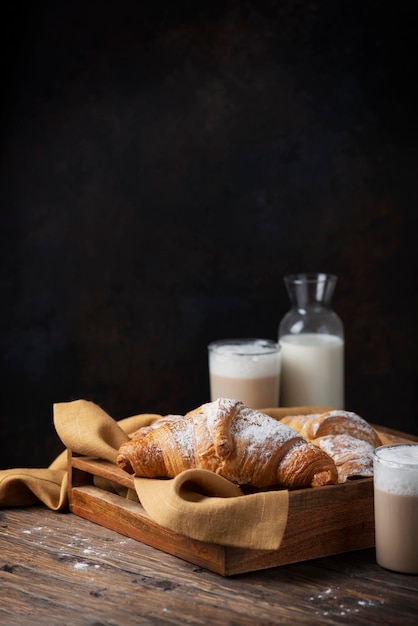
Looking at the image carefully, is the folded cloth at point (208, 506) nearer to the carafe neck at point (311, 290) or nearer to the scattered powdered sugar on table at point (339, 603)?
the scattered powdered sugar on table at point (339, 603)

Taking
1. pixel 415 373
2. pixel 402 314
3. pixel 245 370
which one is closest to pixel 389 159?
pixel 402 314

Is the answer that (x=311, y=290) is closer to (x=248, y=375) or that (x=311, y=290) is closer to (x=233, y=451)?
(x=248, y=375)

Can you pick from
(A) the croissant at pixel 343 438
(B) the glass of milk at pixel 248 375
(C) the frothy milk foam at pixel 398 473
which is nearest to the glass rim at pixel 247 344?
(B) the glass of milk at pixel 248 375

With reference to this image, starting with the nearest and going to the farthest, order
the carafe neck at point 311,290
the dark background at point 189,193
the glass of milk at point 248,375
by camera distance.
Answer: the glass of milk at point 248,375 < the carafe neck at point 311,290 < the dark background at point 189,193

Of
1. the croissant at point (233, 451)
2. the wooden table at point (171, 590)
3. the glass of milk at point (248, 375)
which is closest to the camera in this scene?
the wooden table at point (171, 590)

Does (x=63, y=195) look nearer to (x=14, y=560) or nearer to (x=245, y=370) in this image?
(x=245, y=370)

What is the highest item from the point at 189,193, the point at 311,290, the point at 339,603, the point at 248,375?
the point at 189,193

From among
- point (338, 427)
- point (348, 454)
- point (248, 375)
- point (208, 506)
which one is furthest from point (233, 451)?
point (248, 375)
